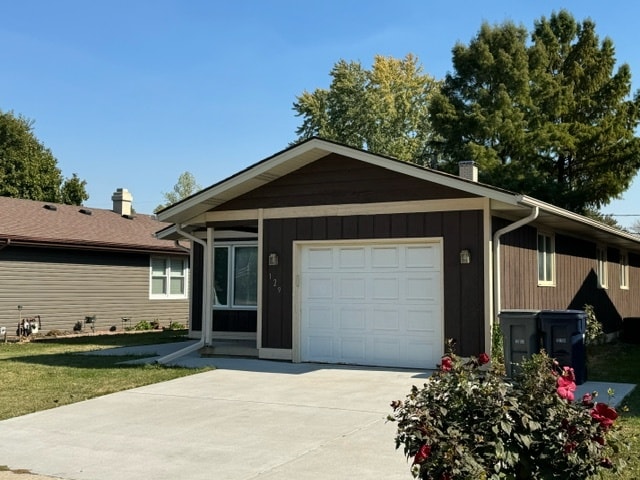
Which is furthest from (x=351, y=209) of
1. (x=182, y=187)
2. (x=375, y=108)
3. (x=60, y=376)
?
(x=182, y=187)

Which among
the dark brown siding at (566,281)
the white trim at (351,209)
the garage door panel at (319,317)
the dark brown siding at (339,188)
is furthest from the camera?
the garage door panel at (319,317)

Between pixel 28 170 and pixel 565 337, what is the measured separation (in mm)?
36587

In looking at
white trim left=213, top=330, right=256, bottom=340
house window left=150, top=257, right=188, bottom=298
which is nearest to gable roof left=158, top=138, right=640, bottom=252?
white trim left=213, top=330, right=256, bottom=340

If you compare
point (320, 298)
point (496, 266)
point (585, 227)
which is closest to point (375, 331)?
point (320, 298)

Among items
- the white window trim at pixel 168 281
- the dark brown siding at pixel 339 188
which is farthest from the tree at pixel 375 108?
the dark brown siding at pixel 339 188

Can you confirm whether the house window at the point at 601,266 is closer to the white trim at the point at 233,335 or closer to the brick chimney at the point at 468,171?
the brick chimney at the point at 468,171

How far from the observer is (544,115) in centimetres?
3186

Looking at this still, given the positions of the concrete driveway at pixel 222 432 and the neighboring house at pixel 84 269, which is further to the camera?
the neighboring house at pixel 84 269

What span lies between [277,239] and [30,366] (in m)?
5.07

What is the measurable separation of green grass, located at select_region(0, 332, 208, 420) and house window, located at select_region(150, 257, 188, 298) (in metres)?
7.25

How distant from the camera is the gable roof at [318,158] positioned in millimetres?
10976

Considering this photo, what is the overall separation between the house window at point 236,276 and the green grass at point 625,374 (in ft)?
25.6

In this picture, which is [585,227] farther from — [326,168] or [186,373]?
[186,373]

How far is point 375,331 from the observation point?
12109mm
